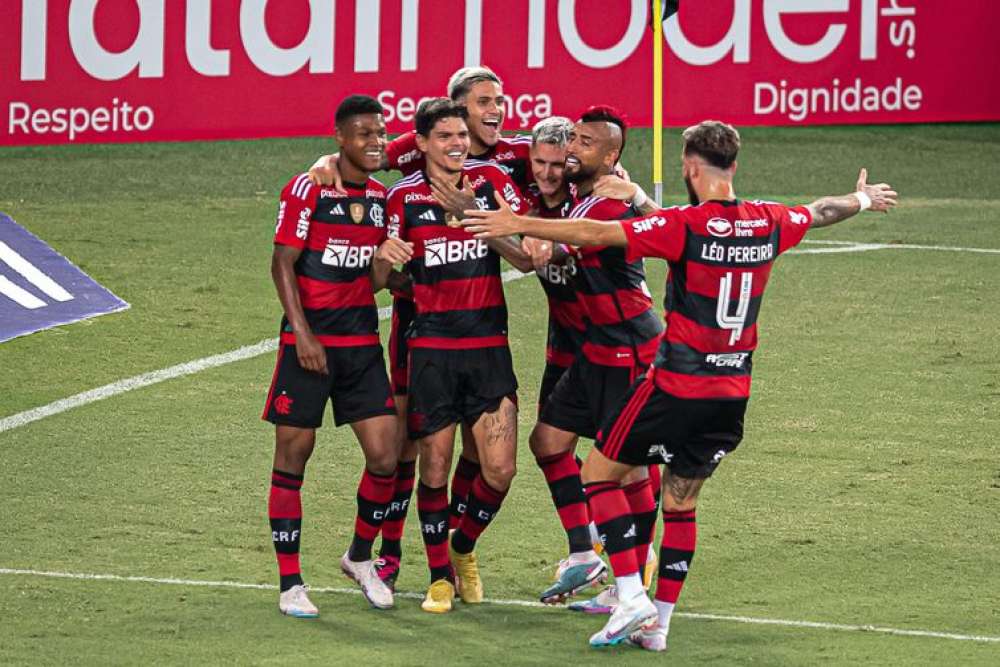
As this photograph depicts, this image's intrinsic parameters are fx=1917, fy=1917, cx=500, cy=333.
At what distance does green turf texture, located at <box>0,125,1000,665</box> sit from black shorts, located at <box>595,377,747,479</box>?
2.66 ft

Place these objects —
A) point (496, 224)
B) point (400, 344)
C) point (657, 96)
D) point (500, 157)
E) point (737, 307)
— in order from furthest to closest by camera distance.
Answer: point (657, 96) < point (500, 157) < point (400, 344) < point (737, 307) < point (496, 224)

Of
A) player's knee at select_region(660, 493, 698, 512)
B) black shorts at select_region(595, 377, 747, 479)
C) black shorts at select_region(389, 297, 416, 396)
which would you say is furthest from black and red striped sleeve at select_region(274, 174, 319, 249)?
player's knee at select_region(660, 493, 698, 512)

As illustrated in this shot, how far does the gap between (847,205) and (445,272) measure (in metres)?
1.82

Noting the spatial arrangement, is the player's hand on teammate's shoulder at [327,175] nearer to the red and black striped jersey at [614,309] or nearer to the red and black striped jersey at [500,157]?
the red and black striped jersey at [500,157]

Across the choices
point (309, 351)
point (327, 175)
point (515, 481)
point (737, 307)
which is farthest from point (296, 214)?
point (515, 481)

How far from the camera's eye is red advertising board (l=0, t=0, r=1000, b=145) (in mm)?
19609

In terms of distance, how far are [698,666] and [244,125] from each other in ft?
43.0

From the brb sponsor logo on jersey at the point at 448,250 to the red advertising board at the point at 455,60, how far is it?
11.3 metres

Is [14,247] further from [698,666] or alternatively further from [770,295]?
[698,666]

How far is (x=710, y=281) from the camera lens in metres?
7.89

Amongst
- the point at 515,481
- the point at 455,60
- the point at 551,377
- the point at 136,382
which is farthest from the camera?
the point at 455,60

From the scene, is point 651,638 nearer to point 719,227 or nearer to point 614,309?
point 614,309

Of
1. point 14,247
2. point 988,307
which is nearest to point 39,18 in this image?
point 14,247

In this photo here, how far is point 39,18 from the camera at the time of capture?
766 inches
